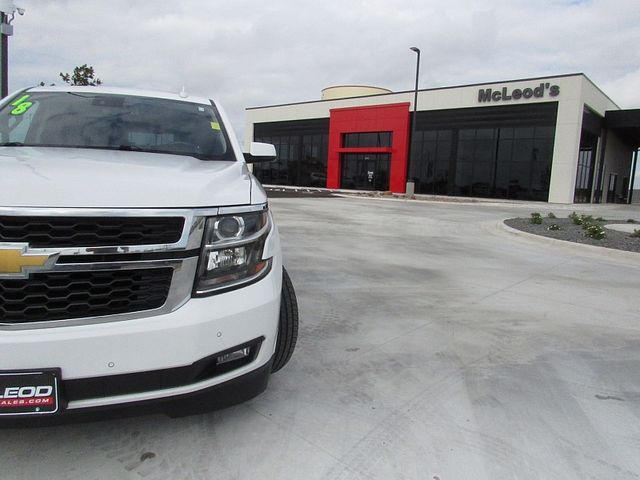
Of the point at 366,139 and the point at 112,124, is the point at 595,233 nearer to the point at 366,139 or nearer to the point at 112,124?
the point at 112,124

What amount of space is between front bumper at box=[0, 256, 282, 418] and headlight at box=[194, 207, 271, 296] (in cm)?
5

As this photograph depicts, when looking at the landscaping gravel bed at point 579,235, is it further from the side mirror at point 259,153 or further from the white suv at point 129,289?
the white suv at point 129,289

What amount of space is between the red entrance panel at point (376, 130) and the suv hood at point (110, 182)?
34.4 metres

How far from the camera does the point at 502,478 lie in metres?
2.33

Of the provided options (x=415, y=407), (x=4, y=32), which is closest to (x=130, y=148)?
(x=415, y=407)

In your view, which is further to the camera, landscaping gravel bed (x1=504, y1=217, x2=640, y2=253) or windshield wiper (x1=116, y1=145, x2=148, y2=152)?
landscaping gravel bed (x1=504, y1=217, x2=640, y2=253)

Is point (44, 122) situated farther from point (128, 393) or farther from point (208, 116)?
point (128, 393)

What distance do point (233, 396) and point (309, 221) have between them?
437 inches

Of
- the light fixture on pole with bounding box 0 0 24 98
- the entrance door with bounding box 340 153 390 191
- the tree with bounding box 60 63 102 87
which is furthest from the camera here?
the entrance door with bounding box 340 153 390 191

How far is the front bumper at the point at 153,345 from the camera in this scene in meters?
1.89

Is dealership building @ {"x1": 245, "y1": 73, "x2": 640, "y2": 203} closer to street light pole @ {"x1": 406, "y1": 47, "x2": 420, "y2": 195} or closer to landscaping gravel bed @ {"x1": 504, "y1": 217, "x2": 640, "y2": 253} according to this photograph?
street light pole @ {"x1": 406, "y1": 47, "x2": 420, "y2": 195}

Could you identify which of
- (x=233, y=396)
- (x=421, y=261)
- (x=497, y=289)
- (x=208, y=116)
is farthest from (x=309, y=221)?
(x=233, y=396)

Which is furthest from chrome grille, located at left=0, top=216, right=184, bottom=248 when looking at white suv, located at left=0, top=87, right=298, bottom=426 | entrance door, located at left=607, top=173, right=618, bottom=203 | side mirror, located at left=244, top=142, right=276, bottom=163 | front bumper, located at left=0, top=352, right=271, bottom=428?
entrance door, located at left=607, top=173, right=618, bottom=203

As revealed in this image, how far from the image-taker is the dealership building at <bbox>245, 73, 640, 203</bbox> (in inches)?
1167
